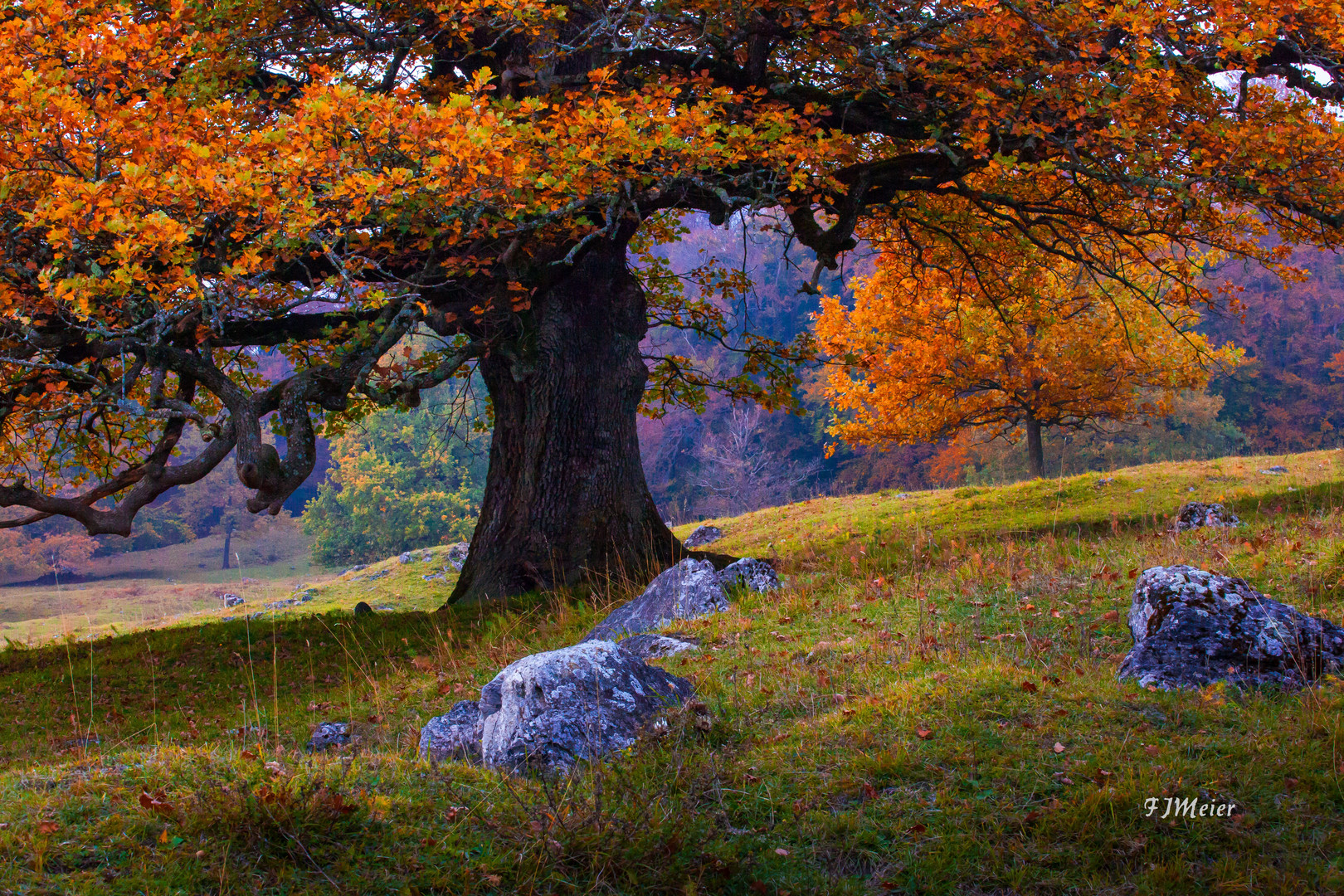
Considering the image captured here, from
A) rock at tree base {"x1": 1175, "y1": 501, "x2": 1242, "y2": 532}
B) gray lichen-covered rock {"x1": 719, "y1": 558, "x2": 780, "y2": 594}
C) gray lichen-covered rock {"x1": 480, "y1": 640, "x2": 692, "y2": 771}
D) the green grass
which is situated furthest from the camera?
the green grass

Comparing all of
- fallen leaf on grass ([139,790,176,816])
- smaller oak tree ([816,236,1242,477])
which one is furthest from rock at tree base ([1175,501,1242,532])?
fallen leaf on grass ([139,790,176,816])

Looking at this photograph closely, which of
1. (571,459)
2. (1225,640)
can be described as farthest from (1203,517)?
(571,459)

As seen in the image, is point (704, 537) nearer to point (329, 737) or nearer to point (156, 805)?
point (329, 737)

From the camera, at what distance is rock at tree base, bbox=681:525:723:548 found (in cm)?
1991

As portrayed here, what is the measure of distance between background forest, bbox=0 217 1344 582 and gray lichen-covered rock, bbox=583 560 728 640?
2597 cm

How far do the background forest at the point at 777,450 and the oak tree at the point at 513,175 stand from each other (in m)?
23.6

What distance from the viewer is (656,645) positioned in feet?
23.0

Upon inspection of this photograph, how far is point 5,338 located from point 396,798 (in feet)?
23.0

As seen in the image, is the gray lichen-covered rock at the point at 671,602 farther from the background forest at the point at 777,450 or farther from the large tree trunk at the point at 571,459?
the background forest at the point at 777,450

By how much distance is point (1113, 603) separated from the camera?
263 inches

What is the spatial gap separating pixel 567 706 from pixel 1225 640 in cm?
369

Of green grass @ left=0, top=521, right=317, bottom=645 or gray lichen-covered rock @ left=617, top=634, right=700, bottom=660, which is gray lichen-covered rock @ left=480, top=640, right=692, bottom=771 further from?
green grass @ left=0, top=521, right=317, bottom=645

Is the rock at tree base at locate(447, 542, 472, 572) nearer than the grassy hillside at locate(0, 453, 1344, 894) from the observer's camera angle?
No

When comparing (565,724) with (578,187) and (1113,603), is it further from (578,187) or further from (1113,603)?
(578,187)
